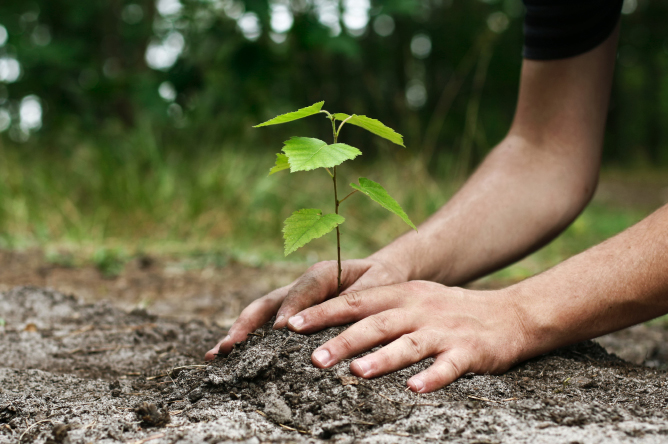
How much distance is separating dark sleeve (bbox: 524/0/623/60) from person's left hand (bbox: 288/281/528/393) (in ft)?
3.21

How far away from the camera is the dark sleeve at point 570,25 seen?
172 centimetres

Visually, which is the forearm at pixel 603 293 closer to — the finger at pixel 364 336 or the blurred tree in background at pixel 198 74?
the finger at pixel 364 336

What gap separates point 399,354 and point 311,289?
0.30 meters

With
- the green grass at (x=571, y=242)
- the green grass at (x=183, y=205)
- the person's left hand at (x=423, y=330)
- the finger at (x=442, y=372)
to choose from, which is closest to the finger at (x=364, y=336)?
the person's left hand at (x=423, y=330)

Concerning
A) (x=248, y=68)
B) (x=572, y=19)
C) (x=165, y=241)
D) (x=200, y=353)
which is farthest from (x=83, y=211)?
(x=572, y=19)

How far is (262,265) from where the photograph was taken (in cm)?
332

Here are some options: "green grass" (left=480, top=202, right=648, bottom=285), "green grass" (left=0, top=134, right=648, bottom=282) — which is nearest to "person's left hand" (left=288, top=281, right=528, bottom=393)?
"green grass" (left=480, top=202, right=648, bottom=285)

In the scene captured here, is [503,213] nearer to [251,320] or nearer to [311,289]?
[311,289]

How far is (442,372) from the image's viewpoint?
→ 44.9 inches

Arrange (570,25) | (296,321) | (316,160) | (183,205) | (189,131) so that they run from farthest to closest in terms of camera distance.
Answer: (189,131)
(183,205)
(570,25)
(296,321)
(316,160)

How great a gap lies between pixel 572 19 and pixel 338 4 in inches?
121

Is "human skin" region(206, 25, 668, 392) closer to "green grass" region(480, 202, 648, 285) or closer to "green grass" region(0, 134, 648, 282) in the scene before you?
"green grass" region(480, 202, 648, 285)

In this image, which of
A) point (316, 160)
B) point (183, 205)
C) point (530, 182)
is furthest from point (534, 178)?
point (183, 205)

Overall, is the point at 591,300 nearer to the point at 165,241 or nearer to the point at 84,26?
the point at 165,241
